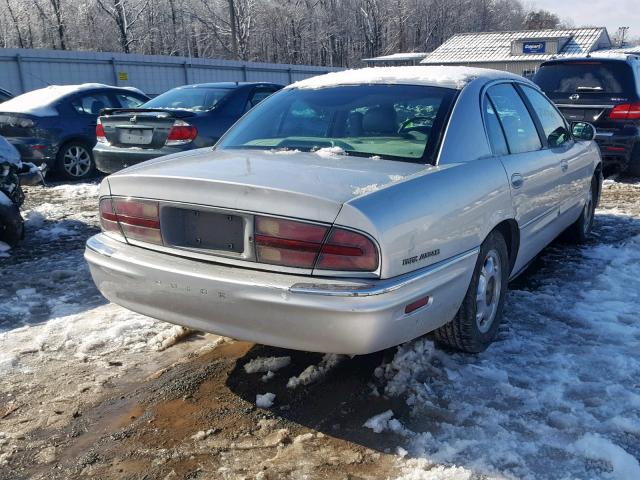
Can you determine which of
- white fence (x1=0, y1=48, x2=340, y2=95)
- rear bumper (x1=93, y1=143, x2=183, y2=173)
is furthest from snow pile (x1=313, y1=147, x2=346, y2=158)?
white fence (x1=0, y1=48, x2=340, y2=95)

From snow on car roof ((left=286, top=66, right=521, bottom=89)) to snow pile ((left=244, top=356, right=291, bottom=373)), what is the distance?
1710 mm

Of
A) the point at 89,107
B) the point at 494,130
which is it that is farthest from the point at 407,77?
the point at 89,107

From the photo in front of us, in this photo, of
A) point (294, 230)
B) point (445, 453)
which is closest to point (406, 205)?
point (294, 230)

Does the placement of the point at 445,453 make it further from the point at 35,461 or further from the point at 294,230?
the point at 35,461

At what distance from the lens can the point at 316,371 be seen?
10.5 feet

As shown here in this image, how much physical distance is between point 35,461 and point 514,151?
9.94ft

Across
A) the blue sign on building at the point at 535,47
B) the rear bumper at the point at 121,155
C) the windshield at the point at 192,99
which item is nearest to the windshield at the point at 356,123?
the rear bumper at the point at 121,155

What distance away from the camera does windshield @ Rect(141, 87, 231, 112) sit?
318 inches

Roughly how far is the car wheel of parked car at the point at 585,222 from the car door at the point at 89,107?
723 cm

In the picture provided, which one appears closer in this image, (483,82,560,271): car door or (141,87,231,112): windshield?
(483,82,560,271): car door

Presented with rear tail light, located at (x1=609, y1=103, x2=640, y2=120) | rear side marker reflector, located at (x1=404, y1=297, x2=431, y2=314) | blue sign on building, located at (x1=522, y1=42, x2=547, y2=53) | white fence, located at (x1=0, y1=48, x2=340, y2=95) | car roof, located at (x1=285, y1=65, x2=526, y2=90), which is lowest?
rear side marker reflector, located at (x1=404, y1=297, x2=431, y2=314)

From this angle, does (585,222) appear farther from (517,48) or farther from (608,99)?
(517,48)

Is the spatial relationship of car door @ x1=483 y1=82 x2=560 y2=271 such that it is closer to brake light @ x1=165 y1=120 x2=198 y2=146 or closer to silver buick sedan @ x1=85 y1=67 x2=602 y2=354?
silver buick sedan @ x1=85 y1=67 x2=602 y2=354

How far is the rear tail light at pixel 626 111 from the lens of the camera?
26.7 ft
